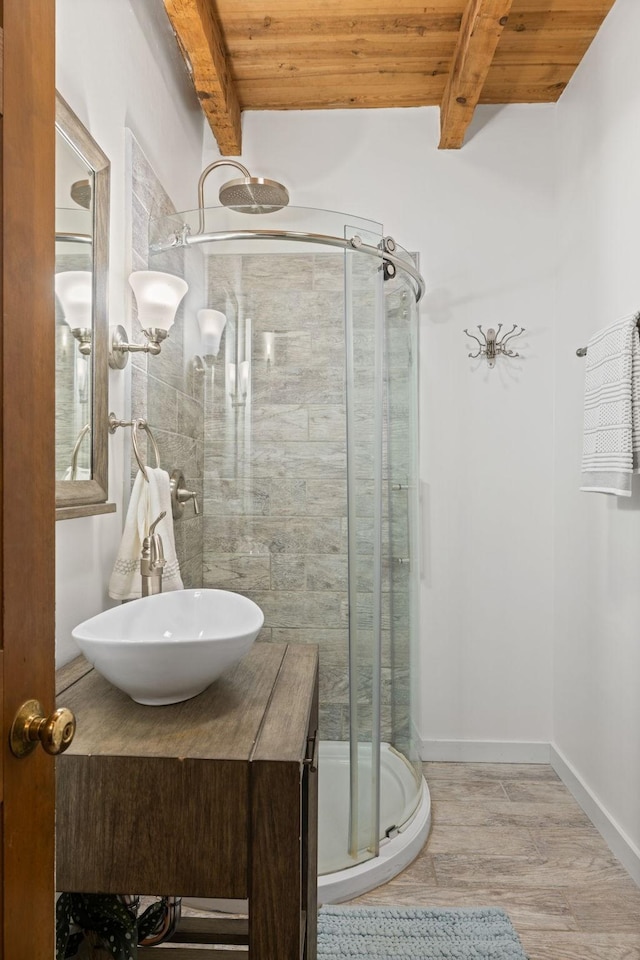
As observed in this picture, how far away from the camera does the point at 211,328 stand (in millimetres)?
1804

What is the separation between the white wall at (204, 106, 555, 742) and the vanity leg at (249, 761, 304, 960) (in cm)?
198

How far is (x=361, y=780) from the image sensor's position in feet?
6.34

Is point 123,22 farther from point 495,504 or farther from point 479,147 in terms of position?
point 495,504

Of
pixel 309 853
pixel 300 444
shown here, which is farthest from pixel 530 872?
pixel 300 444

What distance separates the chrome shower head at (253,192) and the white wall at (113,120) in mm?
271

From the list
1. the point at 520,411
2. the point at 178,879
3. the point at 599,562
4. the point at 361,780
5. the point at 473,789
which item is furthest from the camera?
the point at 520,411

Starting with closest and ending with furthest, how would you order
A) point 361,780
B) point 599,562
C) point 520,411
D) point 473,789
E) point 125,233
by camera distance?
point 125,233, point 361,780, point 599,562, point 473,789, point 520,411

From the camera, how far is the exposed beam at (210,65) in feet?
6.80

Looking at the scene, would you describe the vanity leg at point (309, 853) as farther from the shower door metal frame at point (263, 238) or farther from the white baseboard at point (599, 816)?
the shower door metal frame at point (263, 238)

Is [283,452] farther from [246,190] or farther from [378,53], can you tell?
[378,53]

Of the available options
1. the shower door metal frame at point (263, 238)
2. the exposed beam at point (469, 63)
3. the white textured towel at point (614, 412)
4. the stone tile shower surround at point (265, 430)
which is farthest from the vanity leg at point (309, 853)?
the exposed beam at point (469, 63)

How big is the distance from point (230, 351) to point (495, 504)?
4.96 ft

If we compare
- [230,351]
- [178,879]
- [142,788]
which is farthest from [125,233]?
[178,879]

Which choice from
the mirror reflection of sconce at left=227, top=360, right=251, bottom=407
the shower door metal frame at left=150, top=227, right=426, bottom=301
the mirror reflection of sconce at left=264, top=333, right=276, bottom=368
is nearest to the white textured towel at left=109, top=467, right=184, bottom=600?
the mirror reflection of sconce at left=227, top=360, right=251, bottom=407
